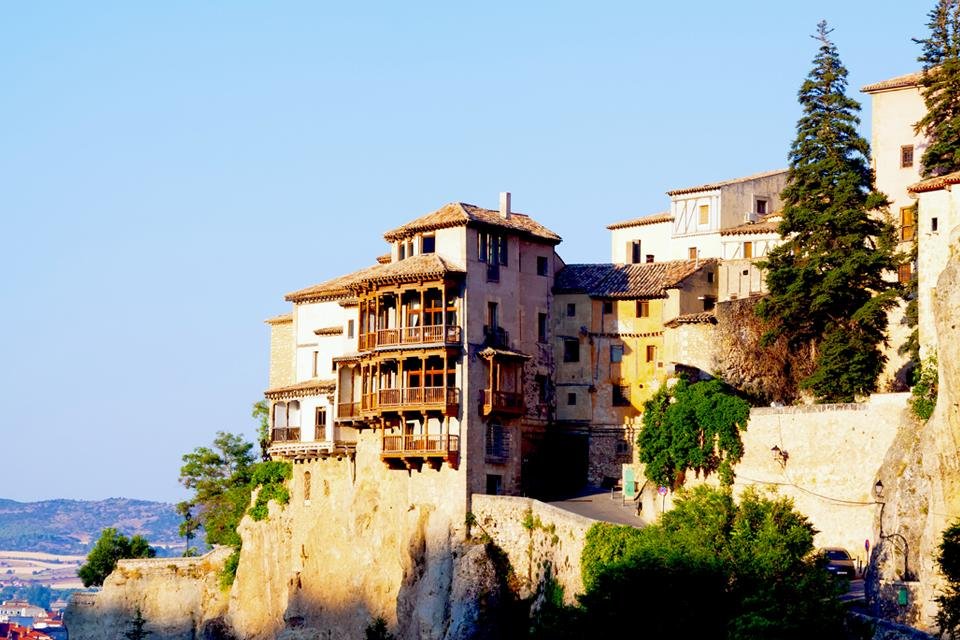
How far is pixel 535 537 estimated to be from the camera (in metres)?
67.6

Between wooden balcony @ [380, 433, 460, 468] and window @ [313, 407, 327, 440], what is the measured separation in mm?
6732

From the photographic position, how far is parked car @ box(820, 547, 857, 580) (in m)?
58.5

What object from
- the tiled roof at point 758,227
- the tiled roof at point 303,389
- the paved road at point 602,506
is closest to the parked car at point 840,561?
the paved road at point 602,506

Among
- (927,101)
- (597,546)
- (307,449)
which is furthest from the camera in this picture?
(307,449)

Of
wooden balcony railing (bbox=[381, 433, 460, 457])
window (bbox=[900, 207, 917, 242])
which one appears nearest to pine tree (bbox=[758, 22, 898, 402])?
window (bbox=[900, 207, 917, 242])

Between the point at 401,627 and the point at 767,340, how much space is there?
1849 centimetres

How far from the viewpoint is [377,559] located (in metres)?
75.6

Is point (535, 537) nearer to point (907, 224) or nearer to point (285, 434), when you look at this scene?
point (285, 434)

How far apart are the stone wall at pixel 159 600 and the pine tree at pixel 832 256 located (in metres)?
35.7

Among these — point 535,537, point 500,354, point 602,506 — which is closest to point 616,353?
point 500,354

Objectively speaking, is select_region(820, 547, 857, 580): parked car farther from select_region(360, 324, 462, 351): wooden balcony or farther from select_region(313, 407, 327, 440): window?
select_region(313, 407, 327, 440): window

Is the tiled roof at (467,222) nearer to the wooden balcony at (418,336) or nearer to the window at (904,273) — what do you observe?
the wooden balcony at (418,336)

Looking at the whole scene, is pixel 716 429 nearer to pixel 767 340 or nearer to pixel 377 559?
pixel 767 340

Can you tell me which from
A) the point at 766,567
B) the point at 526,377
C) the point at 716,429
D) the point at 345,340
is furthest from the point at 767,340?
the point at 345,340
